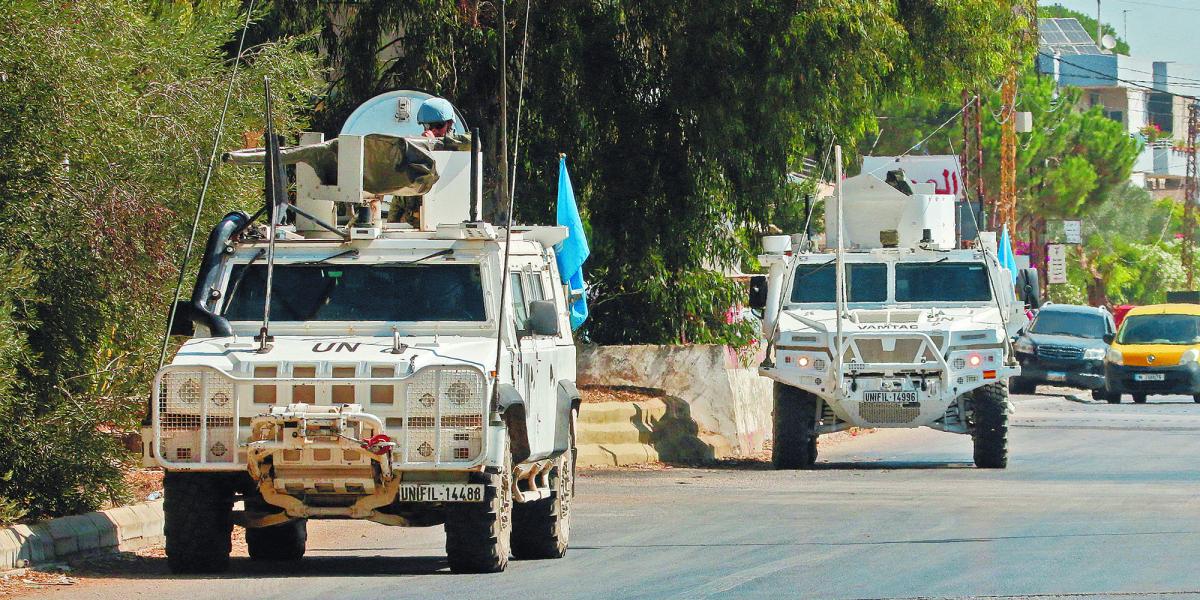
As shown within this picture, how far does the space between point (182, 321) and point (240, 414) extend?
44.4 inches

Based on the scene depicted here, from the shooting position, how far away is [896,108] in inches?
2324

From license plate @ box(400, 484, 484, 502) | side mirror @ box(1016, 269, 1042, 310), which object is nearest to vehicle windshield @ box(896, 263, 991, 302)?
side mirror @ box(1016, 269, 1042, 310)

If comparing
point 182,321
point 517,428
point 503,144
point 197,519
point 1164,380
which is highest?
point 503,144

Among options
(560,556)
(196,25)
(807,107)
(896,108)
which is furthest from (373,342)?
(896,108)

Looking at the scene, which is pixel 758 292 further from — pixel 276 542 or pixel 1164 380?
pixel 1164 380

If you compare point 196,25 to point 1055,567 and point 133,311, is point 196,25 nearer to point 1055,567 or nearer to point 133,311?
point 133,311

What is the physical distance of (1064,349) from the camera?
36594mm

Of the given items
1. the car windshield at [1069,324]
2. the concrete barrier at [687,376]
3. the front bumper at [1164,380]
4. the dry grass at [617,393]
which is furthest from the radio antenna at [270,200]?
the car windshield at [1069,324]

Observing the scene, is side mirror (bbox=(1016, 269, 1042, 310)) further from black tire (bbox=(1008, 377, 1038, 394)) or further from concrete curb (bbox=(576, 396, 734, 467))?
black tire (bbox=(1008, 377, 1038, 394))

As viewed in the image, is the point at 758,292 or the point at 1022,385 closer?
the point at 758,292

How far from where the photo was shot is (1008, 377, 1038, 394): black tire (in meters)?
37.3

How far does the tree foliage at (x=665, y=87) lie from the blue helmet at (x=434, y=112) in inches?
275

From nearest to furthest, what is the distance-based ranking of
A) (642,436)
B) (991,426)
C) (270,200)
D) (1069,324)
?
(270,200), (991,426), (642,436), (1069,324)

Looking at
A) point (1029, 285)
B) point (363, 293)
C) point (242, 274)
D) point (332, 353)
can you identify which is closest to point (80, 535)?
point (242, 274)
